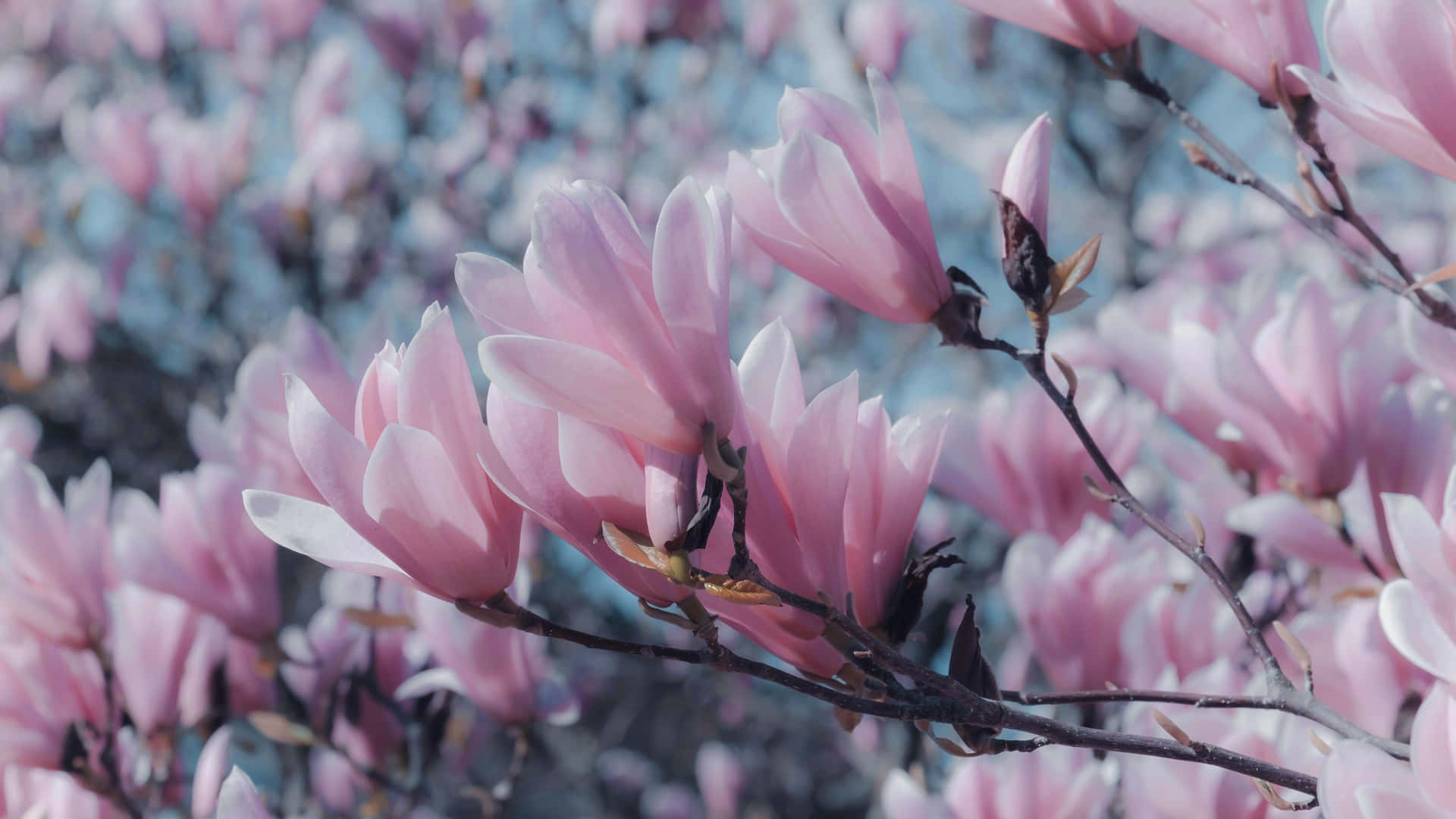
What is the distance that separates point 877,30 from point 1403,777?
3203 mm

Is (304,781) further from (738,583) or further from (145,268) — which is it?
(145,268)

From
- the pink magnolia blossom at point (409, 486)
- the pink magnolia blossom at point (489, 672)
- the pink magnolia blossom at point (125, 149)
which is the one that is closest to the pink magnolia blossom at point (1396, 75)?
the pink magnolia blossom at point (409, 486)

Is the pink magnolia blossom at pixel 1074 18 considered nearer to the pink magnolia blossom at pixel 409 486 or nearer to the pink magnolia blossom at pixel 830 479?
the pink magnolia blossom at pixel 830 479

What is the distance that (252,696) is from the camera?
1.51 metres

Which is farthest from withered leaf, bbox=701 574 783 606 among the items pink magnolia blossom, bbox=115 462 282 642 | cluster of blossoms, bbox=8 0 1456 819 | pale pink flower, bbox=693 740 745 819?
pale pink flower, bbox=693 740 745 819

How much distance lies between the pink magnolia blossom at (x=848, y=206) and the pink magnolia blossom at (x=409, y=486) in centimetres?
22

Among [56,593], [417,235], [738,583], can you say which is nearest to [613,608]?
[417,235]

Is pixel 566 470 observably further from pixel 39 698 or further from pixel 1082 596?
pixel 39 698

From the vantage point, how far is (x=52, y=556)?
117 centimetres

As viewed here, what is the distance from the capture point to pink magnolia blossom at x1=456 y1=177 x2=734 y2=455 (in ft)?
1.77

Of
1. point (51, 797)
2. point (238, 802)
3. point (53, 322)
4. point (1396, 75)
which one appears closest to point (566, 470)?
point (238, 802)

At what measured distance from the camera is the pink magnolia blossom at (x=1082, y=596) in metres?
1.21

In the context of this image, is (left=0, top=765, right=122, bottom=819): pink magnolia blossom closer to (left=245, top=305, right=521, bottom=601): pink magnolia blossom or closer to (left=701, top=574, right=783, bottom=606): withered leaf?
(left=245, top=305, right=521, bottom=601): pink magnolia blossom

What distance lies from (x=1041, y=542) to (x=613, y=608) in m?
2.39
